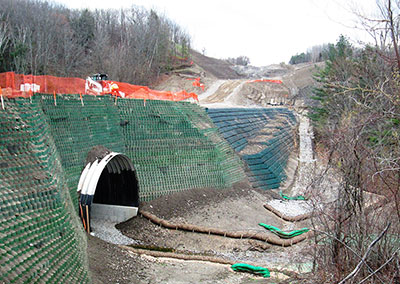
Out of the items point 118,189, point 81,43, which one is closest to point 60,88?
point 118,189

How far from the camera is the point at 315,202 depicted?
6383 millimetres

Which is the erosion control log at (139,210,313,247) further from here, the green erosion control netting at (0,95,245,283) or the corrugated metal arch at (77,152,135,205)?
the corrugated metal arch at (77,152,135,205)

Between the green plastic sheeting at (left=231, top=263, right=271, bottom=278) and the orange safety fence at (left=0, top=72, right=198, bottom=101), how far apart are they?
7.72m

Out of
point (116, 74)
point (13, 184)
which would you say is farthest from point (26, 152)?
point (116, 74)

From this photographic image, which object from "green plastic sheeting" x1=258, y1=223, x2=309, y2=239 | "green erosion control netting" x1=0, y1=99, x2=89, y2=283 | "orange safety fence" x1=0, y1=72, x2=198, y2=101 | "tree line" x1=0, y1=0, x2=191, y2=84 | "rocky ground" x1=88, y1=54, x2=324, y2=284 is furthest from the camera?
"tree line" x1=0, y1=0, x2=191, y2=84

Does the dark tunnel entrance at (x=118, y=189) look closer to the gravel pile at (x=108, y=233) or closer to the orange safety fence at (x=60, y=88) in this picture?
the gravel pile at (x=108, y=233)

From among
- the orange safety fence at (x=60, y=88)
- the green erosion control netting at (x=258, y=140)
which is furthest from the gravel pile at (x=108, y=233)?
the green erosion control netting at (x=258, y=140)

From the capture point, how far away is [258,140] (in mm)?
24578

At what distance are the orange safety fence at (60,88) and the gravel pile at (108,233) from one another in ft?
16.7

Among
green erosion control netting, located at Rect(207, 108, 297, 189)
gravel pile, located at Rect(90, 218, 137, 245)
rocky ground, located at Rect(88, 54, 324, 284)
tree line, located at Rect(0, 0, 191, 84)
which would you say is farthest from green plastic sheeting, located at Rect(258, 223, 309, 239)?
tree line, located at Rect(0, 0, 191, 84)

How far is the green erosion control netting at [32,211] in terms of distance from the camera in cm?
618

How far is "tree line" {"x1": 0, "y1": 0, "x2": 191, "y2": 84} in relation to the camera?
115ft

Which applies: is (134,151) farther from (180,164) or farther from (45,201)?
(45,201)

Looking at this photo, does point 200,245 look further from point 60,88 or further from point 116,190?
point 60,88
